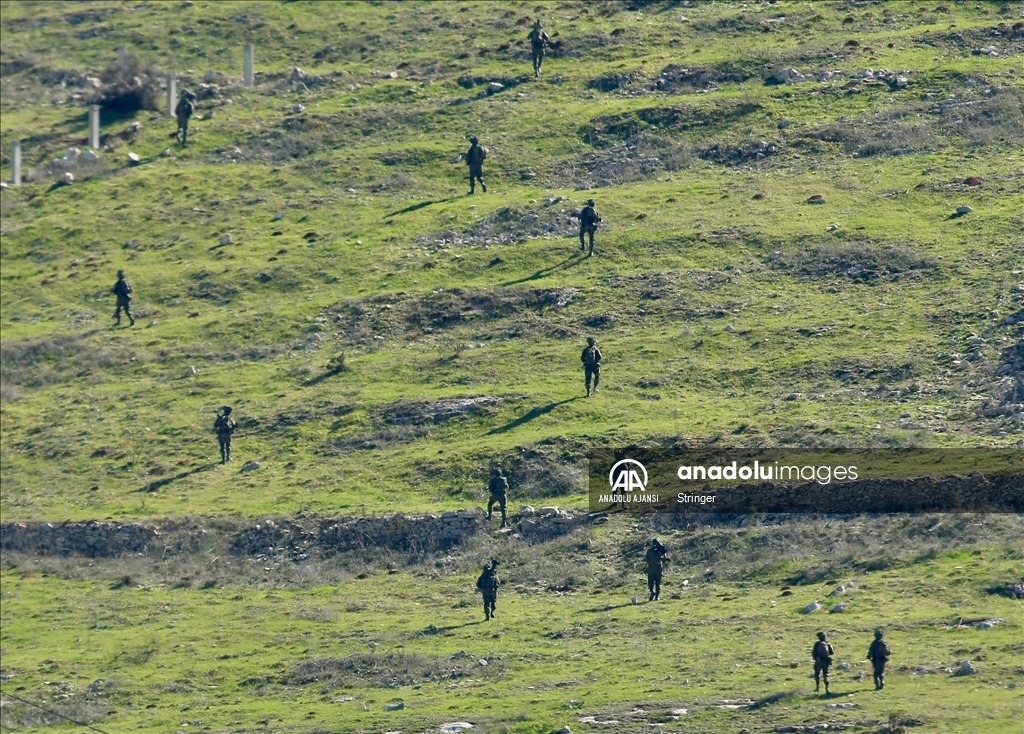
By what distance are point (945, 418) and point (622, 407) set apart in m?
10.1

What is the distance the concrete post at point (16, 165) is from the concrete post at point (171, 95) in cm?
722

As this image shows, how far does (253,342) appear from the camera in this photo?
71.7 metres

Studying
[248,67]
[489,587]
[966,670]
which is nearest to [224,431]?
[489,587]

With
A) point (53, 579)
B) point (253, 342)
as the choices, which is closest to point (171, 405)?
point (253, 342)

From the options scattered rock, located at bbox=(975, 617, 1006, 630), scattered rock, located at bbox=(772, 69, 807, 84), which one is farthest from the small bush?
scattered rock, located at bbox=(975, 617, 1006, 630)

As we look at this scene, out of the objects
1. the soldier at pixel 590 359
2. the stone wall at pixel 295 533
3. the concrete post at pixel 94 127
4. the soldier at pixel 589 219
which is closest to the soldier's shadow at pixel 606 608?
the stone wall at pixel 295 533

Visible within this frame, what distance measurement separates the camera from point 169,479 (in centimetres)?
6381

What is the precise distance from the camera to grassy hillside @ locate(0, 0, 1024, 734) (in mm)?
48625

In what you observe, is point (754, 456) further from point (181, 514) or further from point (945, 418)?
point (181, 514)

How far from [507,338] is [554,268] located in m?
4.55

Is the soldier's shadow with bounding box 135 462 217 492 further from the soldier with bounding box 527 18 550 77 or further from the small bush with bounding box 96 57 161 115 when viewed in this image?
the small bush with bounding box 96 57 161 115

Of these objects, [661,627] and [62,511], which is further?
[62,511]

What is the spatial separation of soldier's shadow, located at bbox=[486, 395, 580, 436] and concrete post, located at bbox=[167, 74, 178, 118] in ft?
120

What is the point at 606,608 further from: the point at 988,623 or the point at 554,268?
the point at 554,268
